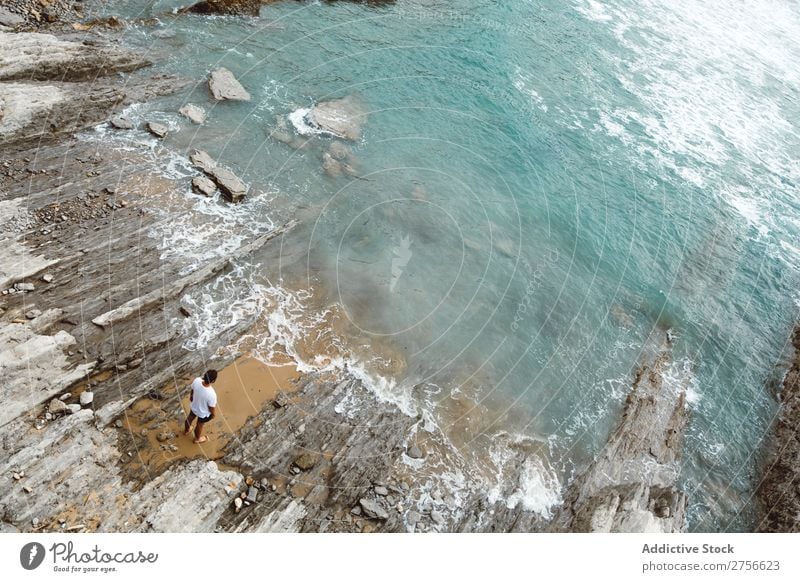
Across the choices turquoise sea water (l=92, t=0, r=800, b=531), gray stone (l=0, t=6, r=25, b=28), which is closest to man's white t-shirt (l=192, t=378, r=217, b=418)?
turquoise sea water (l=92, t=0, r=800, b=531)

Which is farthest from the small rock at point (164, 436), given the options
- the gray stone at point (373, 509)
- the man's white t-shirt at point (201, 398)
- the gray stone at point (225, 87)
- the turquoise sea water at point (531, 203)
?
the gray stone at point (225, 87)

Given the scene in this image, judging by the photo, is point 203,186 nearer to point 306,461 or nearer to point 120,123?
point 120,123

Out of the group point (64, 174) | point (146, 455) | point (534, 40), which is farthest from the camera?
point (534, 40)

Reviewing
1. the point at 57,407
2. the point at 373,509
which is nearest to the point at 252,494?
the point at 373,509

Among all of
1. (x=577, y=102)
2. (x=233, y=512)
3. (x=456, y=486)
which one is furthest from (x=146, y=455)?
(x=577, y=102)

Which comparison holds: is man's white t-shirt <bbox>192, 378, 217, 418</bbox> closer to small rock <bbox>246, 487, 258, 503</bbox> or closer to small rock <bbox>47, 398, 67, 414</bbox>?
small rock <bbox>246, 487, 258, 503</bbox>

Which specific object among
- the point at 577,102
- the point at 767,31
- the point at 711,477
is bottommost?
the point at 711,477

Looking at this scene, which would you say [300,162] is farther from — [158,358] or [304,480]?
[304,480]

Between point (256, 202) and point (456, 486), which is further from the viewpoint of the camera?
point (256, 202)
